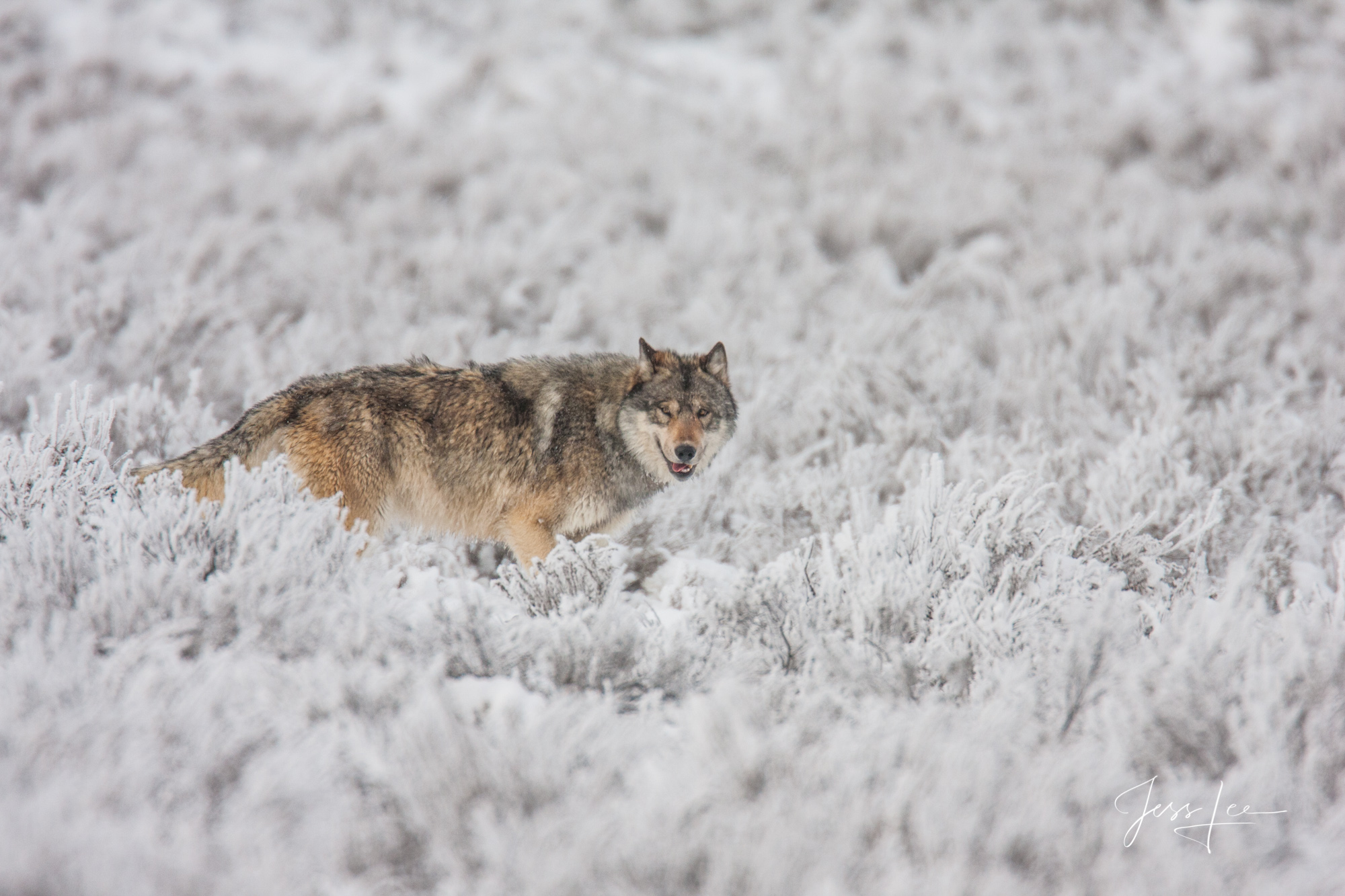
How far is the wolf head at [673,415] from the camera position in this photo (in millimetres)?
3898

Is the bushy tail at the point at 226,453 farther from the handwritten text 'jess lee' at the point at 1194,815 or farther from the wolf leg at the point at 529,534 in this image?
the handwritten text 'jess lee' at the point at 1194,815

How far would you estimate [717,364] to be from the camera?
14.5 feet

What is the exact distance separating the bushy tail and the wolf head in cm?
166

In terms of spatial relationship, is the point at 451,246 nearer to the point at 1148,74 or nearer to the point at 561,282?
the point at 561,282

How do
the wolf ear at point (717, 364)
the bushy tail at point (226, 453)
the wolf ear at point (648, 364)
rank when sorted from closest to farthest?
the bushy tail at point (226, 453), the wolf ear at point (648, 364), the wolf ear at point (717, 364)

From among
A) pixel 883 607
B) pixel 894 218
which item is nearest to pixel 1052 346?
pixel 894 218

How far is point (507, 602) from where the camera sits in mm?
3664

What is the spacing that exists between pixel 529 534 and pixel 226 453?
1.44m

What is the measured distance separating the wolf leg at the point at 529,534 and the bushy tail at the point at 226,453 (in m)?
1.17

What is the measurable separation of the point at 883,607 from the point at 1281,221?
27.2 ft

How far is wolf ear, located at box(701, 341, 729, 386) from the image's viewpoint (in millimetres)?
4352

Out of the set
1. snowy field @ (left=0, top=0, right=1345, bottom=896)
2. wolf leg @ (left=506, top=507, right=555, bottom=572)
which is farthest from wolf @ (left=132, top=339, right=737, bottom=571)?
snowy field @ (left=0, top=0, right=1345, bottom=896)

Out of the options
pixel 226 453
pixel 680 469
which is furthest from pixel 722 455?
pixel 226 453

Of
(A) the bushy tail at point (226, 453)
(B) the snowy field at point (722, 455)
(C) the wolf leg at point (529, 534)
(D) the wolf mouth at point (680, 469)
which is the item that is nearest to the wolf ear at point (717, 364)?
(D) the wolf mouth at point (680, 469)
